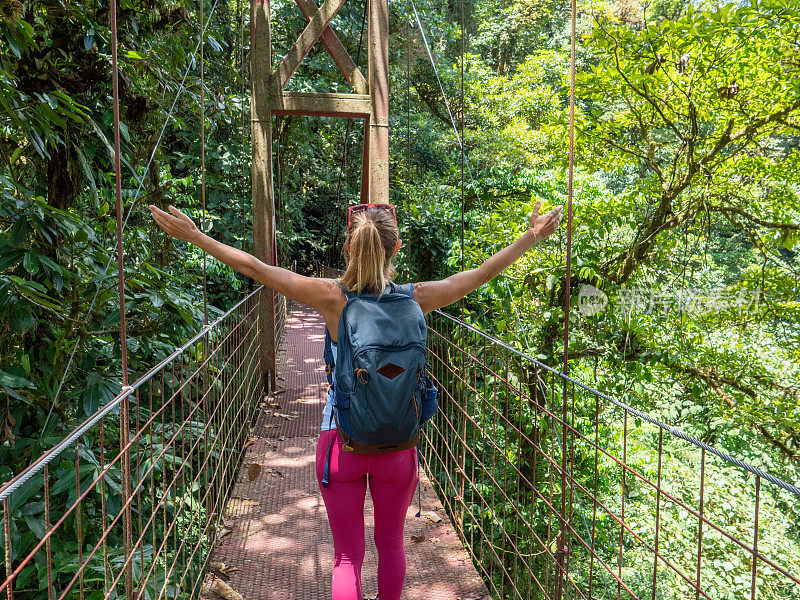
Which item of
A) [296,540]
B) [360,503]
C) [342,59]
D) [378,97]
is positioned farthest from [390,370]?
[342,59]

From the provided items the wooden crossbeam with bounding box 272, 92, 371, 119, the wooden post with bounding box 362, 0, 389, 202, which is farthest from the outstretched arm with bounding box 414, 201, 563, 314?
the wooden crossbeam with bounding box 272, 92, 371, 119

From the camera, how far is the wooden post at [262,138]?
4305 millimetres

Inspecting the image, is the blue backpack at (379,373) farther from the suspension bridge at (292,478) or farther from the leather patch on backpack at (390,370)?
the suspension bridge at (292,478)

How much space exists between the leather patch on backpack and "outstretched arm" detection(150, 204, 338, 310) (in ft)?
0.78

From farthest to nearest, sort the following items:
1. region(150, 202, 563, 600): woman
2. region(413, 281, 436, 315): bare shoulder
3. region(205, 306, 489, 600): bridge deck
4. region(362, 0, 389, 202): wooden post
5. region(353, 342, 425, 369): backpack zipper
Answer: region(362, 0, 389, 202): wooden post → region(205, 306, 489, 600): bridge deck → region(413, 281, 436, 315): bare shoulder → region(150, 202, 563, 600): woman → region(353, 342, 425, 369): backpack zipper

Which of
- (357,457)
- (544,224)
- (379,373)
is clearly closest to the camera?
(379,373)

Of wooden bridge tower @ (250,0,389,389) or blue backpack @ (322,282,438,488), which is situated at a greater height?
wooden bridge tower @ (250,0,389,389)

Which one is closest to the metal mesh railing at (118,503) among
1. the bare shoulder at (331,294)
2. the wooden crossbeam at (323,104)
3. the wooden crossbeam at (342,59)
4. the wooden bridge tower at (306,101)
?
the bare shoulder at (331,294)

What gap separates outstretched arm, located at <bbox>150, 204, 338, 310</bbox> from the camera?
5.03ft

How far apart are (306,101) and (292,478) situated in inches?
96.6

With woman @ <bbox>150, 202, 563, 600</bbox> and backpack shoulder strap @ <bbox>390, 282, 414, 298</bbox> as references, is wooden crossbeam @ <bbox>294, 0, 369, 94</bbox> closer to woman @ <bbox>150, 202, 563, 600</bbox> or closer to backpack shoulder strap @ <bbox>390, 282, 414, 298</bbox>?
woman @ <bbox>150, 202, 563, 600</bbox>

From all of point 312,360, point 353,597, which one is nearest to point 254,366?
point 312,360

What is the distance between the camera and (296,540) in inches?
99.3

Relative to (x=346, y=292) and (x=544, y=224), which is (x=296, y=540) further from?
(x=544, y=224)
